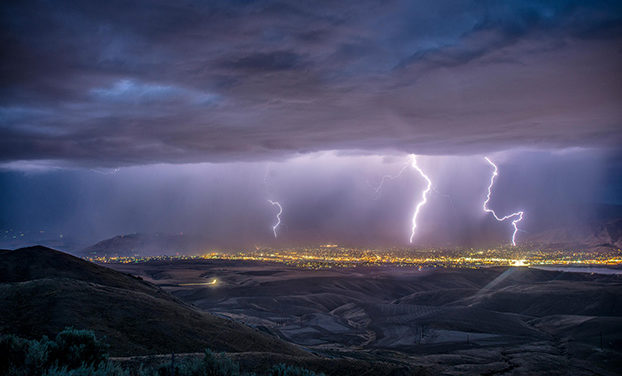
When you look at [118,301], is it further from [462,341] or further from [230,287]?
[230,287]

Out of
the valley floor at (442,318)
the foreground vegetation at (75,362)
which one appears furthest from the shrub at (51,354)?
the valley floor at (442,318)

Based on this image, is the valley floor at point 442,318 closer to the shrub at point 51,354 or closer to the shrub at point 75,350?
the shrub at point 75,350

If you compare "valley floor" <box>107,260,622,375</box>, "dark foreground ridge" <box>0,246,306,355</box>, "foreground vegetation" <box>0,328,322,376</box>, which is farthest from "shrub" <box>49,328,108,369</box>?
"dark foreground ridge" <box>0,246,306,355</box>

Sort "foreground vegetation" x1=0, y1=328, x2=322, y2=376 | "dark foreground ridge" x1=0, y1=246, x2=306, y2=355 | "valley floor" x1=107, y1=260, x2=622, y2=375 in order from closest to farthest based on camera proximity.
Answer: "foreground vegetation" x1=0, y1=328, x2=322, y2=376, "dark foreground ridge" x1=0, y1=246, x2=306, y2=355, "valley floor" x1=107, y1=260, x2=622, y2=375

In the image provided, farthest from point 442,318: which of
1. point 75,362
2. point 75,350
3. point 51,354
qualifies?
point 51,354

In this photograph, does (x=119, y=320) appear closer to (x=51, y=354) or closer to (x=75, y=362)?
(x=51, y=354)

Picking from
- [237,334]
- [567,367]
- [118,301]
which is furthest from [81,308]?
[567,367]

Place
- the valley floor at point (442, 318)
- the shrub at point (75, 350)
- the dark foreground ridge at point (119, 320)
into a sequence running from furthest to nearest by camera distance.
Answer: the valley floor at point (442, 318)
the dark foreground ridge at point (119, 320)
the shrub at point (75, 350)

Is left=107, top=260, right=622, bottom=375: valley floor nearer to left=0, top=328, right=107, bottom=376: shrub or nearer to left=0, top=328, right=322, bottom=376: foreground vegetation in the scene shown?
left=0, top=328, right=322, bottom=376: foreground vegetation
